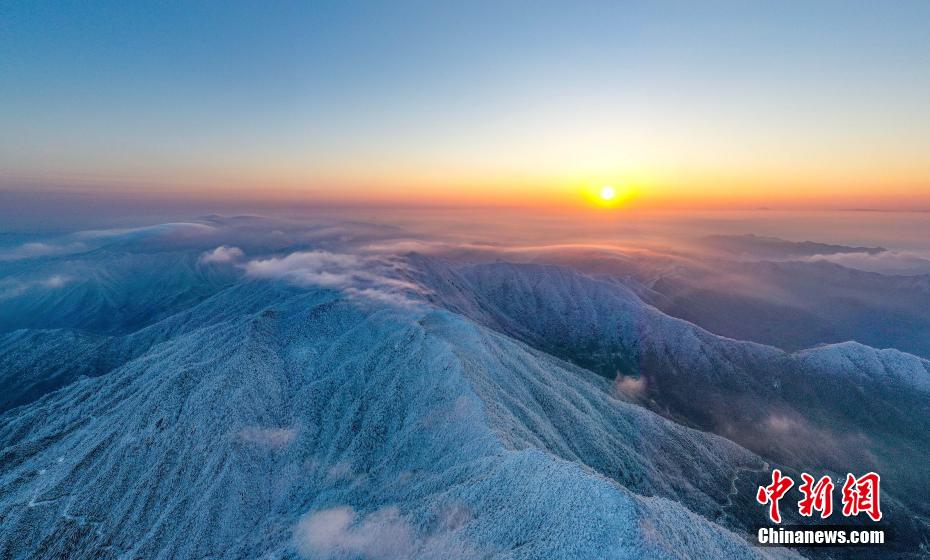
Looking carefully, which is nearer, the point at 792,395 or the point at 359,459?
the point at 359,459

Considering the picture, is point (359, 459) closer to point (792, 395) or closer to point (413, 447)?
point (413, 447)

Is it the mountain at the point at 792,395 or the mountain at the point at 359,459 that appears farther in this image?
the mountain at the point at 792,395

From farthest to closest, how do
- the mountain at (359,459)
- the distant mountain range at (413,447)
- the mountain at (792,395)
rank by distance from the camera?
the mountain at (792,395), the distant mountain range at (413,447), the mountain at (359,459)

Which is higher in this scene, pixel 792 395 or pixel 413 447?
pixel 413 447

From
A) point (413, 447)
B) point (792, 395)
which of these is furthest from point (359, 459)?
point (792, 395)

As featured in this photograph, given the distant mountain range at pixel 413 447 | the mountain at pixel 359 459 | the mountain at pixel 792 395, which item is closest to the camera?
the mountain at pixel 359 459

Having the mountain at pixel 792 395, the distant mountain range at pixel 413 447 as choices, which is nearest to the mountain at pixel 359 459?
the distant mountain range at pixel 413 447

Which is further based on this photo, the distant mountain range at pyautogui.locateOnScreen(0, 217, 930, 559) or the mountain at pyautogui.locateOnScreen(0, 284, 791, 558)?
the distant mountain range at pyautogui.locateOnScreen(0, 217, 930, 559)

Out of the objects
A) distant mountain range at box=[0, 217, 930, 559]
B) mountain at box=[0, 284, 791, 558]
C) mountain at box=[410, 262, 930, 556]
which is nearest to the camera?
mountain at box=[0, 284, 791, 558]

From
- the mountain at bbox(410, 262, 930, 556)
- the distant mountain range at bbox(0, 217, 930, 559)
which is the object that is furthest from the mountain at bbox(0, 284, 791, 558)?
the mountain at bbox(410, 262, 930, 556)

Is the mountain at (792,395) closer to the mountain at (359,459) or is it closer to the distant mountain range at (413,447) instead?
the distant mountain range at (413,447)

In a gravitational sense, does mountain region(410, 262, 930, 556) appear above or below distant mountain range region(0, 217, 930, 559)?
below

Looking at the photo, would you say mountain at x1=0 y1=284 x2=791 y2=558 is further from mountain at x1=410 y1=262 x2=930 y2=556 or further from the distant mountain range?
mountain at x1=410 y1=262 x2=930 y2=556

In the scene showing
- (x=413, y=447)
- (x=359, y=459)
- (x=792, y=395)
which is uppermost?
(x=413, y=447)
